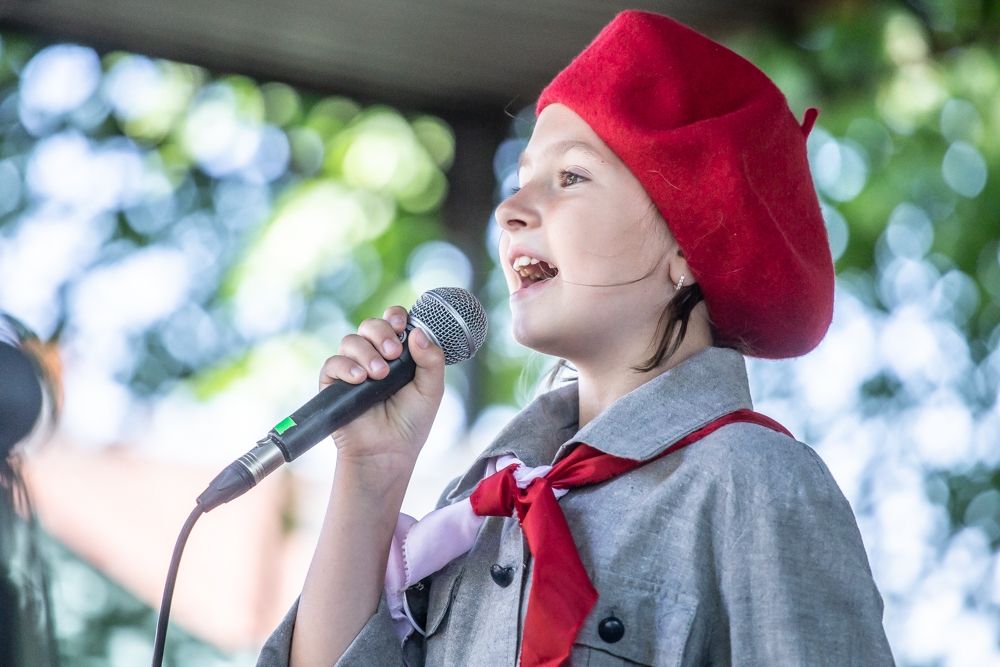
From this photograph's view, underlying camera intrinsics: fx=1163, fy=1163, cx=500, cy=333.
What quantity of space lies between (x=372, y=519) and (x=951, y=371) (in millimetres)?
2462

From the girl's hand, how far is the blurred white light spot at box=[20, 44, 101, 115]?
9.52 feet

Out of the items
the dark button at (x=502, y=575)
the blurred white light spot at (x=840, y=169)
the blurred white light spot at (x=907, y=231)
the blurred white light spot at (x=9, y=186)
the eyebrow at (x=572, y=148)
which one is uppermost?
the eyebrow at (x=572, y=148)

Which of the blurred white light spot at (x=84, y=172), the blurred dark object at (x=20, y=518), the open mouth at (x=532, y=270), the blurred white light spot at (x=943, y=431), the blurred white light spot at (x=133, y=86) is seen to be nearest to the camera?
the blurred dark object at (x=20, y=518)

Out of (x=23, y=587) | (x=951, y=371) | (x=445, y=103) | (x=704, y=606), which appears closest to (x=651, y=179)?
(x=704, y=606)

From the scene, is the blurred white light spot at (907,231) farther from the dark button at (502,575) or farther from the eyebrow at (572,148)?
the dark button at (502,575)

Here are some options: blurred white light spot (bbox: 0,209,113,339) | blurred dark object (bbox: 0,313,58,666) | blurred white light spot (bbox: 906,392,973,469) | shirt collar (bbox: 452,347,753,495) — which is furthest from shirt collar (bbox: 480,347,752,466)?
blurred white light spot (bbox: 0,209,113,339)

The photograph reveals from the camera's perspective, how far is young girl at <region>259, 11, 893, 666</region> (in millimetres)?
987

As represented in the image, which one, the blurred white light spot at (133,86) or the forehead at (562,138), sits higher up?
the forehead at (562,138)

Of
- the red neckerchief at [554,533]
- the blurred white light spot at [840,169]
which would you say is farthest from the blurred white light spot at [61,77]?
the red neckerchief at [554,533]

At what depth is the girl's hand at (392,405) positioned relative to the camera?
112 centimetres

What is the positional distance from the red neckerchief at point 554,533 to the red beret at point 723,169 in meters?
0.14

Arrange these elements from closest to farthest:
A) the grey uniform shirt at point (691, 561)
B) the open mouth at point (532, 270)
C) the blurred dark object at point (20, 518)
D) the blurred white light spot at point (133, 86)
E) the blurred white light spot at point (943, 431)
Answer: the blurred dark object at point (20, 518), the grey uniform shirt at point (691, 561), the open mouth at point (532, 270), the blurred white light spot at point (943, 431), the blurred white light spot at point (133, 86)

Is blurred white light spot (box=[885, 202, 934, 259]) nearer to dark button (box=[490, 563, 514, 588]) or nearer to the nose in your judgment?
the nose

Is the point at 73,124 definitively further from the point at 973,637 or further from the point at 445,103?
the point at 973,637
